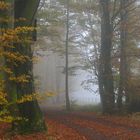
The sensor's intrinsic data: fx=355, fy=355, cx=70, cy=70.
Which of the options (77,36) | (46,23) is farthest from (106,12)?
(77,36)

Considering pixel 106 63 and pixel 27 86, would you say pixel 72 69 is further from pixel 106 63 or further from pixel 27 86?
pixel 27 86

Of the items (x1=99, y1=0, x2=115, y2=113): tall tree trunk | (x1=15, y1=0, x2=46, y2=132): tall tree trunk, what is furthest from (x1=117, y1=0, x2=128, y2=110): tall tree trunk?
(x1=15, y1=0, x2=46, y2=132): tall tree trunk

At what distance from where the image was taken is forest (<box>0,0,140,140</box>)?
12.0 meters

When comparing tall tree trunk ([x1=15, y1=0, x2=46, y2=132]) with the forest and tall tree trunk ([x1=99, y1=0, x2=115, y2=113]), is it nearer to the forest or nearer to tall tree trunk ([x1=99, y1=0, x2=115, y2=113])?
the forest

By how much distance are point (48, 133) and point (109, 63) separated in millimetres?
12271

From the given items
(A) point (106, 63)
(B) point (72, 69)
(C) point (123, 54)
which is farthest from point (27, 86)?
(B) point (72, 69)

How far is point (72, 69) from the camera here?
36062 millimetres

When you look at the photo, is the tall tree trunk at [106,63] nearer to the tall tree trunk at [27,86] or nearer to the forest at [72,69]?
the forest at [72,69]

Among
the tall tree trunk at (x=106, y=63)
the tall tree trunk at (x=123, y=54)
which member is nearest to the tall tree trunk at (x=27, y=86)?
the tall tree trunk at (x=106, y=63)

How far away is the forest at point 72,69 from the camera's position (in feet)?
39.4

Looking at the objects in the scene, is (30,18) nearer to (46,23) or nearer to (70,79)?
(46,23)

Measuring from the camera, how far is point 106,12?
2556 cm

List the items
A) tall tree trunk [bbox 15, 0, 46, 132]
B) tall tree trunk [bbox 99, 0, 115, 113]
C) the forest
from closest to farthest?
the forest < tall tree trunk [bbox 15, 0, 46, 132] < tall tree trunk [bbox 99, 0, 115, 113]

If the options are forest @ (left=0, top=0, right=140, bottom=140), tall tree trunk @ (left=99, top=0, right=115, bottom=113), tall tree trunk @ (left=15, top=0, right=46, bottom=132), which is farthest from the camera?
tall tree trunk @ (left=99, top=0, right=115, bottom=113)
